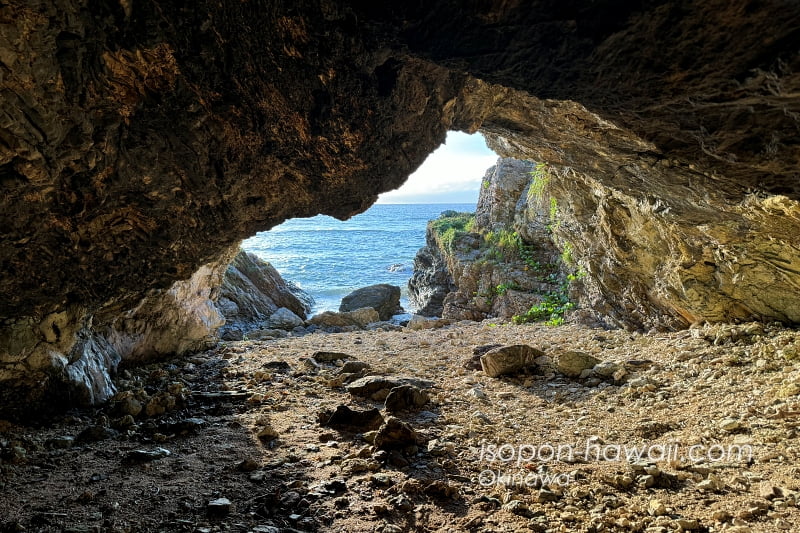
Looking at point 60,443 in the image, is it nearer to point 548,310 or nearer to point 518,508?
point 518,508

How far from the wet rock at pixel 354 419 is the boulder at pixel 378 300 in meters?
15.6

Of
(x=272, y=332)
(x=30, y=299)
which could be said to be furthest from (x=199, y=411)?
(x=272, y=332)

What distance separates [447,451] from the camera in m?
3.98

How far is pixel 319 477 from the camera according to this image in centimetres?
361

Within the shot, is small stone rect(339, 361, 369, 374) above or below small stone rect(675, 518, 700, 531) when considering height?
below

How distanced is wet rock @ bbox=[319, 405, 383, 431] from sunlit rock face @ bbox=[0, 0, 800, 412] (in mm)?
2215

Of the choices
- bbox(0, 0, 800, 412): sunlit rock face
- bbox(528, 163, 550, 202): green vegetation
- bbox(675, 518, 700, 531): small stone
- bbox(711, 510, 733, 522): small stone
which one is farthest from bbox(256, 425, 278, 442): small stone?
bbox(528, 163, 550, 202): green vegetation

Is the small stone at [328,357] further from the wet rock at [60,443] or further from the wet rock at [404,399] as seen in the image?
the wet rock at [60,443]

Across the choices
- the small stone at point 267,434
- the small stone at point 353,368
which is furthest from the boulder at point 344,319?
the small stone at point 267,434

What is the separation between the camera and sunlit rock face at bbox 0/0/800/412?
2199 millimetres

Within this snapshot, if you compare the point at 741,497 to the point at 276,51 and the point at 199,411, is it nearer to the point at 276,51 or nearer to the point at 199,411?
the point at 276,51

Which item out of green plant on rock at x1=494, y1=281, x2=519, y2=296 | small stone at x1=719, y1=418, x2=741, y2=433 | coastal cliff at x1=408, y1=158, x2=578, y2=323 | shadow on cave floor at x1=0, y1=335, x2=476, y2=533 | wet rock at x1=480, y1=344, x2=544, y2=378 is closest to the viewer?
shadow on cave floor at x1=0, y1=335, x2=476, y2=533

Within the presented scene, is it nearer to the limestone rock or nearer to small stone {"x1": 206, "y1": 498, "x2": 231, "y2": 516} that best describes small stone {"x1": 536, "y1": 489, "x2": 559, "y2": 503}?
small stone {"x1": 206, "y1": 498, "x2": 231, "y2": 516}

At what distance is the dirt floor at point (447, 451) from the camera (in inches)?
117
